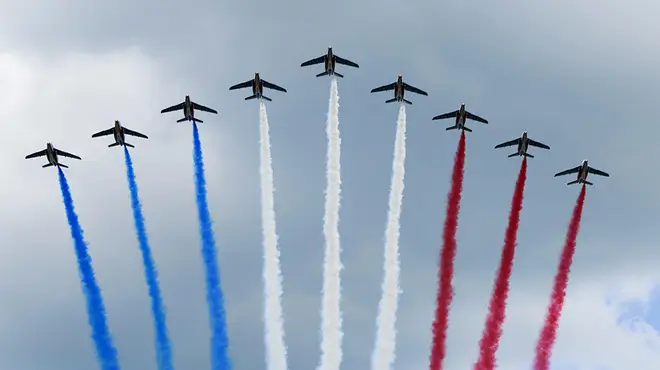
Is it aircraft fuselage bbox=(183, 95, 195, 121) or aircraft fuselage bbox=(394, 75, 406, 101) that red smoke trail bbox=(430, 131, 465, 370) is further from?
aircraft fuselage bbox=(183, 95, 195, 121)

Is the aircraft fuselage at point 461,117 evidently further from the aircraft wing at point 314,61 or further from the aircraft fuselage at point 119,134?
the aircraft fuselage at point 119,134

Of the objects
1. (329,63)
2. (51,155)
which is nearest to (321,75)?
(329,63)

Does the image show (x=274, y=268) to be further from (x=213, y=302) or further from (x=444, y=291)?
(x=444, y=291)

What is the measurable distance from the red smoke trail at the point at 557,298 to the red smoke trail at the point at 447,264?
34.9 feet

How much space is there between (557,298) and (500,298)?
259 inches

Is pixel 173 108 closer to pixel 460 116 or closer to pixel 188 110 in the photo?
pixel 188 110

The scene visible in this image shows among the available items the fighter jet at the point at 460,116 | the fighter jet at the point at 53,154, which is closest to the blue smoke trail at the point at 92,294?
the fighter jet at the point at 53,154

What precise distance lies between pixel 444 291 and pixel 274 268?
19547 mm

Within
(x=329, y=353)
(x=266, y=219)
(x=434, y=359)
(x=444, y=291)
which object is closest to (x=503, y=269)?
(x=444, y=291)

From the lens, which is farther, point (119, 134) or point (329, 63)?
point (329, 63)

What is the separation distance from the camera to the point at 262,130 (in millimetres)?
101625

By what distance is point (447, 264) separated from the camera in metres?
96.0

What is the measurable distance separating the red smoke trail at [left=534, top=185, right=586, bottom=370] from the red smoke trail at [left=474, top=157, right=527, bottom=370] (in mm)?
4858

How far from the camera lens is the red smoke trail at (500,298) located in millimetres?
93125
